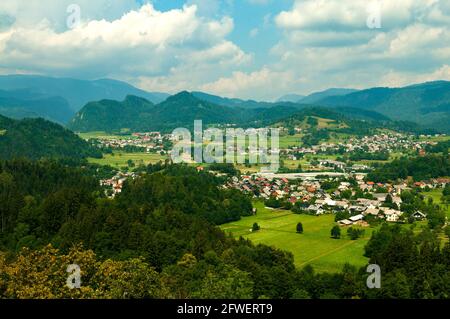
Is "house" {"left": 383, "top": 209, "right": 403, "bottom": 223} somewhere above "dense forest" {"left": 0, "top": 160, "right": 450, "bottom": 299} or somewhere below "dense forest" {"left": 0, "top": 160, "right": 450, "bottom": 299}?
below

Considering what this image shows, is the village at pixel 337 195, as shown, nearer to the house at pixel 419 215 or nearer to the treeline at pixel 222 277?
the house at pixel 419 215

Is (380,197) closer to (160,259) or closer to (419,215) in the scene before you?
(419,215)

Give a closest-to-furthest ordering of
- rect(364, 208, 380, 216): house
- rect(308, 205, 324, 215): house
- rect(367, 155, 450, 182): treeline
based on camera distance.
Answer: rect(364, 208, 380, 216): house, rect(308, 205, 324, 215): house, rect(367, 155, 450, 182): treeline

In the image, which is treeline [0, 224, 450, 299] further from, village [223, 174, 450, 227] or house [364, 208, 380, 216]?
house [364, 208, 380, 216]

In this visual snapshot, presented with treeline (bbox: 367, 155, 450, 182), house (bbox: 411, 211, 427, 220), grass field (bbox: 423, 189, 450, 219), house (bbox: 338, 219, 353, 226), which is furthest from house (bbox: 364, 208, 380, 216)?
treeline (bbox: 367, 155, 450, 182)
